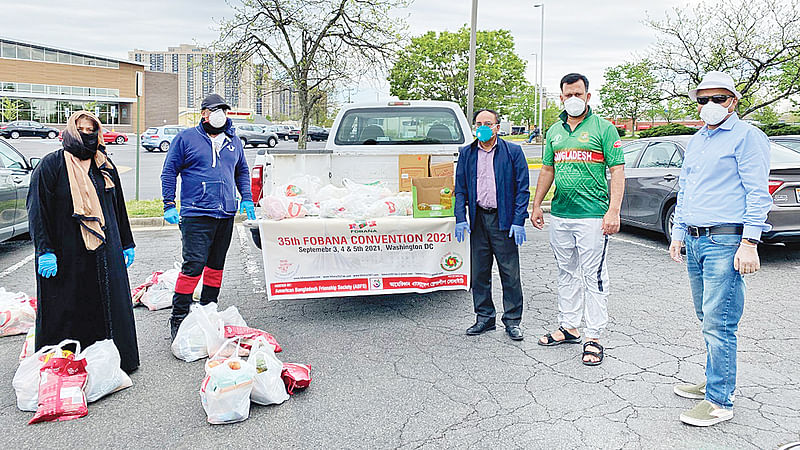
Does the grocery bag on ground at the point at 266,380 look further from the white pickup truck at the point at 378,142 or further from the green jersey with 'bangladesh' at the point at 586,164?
the white pickup truck at the point at 378,142

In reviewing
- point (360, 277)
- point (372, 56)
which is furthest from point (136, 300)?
point (372, 56)

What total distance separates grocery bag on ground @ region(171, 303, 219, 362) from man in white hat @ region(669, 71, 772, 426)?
11.1 ft

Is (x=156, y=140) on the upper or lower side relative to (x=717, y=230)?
upper

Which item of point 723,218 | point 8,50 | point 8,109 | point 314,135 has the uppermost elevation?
point 8,50

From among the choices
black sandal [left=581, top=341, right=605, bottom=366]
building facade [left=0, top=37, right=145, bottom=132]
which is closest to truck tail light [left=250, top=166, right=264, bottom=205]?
black sandal [left=581, top=341, right=605, bottom=366]

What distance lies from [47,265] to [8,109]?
60.5 meters

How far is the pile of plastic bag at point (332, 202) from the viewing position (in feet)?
17.8

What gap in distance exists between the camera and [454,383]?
14.2 feet

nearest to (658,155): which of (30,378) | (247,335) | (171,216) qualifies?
(247,335)

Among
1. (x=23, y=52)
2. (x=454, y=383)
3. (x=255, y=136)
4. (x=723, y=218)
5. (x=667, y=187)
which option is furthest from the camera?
(x=23, y=52)

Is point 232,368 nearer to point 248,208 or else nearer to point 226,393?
point 226,393

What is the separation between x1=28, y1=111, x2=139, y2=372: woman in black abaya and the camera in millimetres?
4156

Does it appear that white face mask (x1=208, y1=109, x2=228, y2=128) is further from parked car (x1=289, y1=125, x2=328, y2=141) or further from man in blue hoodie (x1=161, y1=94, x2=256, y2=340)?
parked car (x1=289, y1=125, x2=328, y2=141)

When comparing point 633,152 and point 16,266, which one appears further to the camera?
Result: point 633,152
